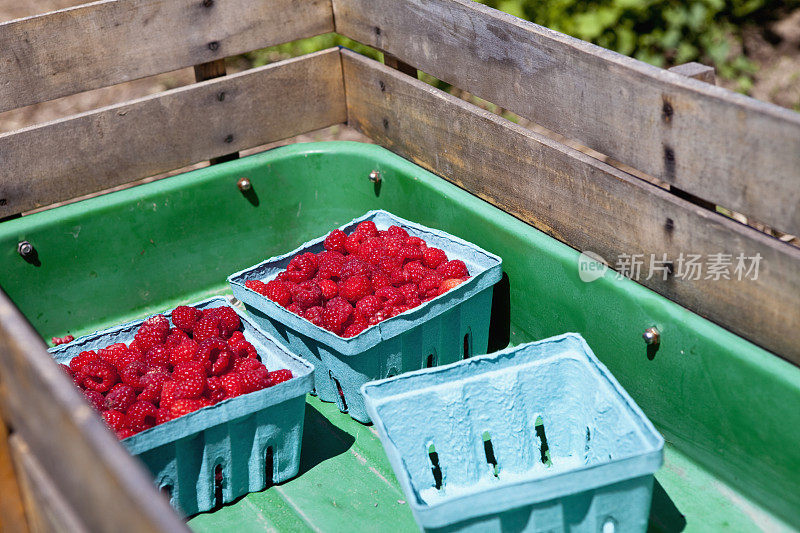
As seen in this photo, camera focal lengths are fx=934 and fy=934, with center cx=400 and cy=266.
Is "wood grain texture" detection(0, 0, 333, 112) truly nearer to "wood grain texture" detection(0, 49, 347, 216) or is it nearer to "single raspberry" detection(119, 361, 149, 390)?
"wood grain texture" detection(0, 49, 347, 216)

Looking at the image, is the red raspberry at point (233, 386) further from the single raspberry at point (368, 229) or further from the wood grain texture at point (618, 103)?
the wood grain texture at point (618, 103)

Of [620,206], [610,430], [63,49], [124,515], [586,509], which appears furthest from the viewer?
[63,49]

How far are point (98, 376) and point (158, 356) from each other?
12cm

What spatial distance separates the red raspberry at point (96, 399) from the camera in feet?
5.76

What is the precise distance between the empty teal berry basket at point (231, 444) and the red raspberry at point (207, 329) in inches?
6.0

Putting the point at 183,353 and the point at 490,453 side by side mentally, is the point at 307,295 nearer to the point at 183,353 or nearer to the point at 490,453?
the point at 183,353

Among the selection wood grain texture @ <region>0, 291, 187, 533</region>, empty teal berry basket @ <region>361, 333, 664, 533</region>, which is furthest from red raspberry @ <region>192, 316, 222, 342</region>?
wood grain texture @ <region>0, 291, 187, 533</region>

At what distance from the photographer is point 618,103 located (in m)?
1.75

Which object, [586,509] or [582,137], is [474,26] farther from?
[586,509]

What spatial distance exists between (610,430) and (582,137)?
0.59 m

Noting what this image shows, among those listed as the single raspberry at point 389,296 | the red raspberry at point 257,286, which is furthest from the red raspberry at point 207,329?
the single raspberry at point 389,296

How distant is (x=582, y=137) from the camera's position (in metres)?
1.87

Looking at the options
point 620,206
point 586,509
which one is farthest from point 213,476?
point 620,206

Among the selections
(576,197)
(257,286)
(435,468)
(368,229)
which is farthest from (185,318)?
(576,197)
